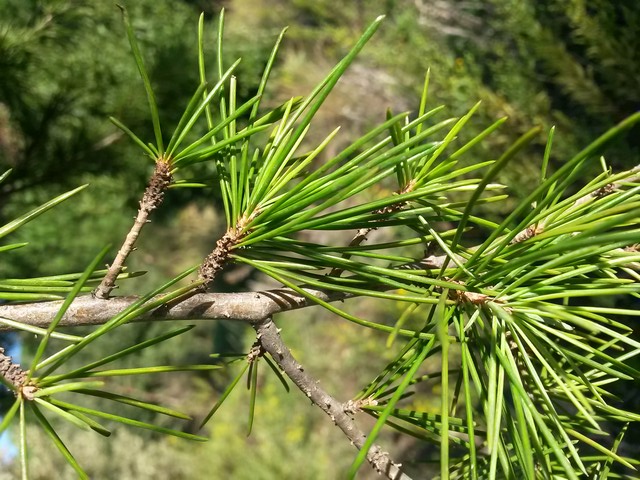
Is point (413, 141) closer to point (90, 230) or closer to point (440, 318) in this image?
point (440, 318)

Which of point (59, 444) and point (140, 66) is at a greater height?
point (140, 66)

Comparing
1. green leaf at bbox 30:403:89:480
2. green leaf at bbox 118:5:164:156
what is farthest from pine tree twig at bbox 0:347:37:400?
green leaf at bbox 118:5:164:156

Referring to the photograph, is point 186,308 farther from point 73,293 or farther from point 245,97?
point 245,97

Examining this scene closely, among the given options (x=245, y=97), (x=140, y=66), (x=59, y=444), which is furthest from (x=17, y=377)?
(x=245, y=97)

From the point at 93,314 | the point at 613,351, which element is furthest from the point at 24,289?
the point at 613,351

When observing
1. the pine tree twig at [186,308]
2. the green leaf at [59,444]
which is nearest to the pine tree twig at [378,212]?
the pine tree twig at [186,308]

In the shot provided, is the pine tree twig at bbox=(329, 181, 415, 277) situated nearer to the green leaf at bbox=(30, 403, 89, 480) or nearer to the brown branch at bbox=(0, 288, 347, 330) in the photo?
the brown branch at bbox=(0, 288, 347, 330)
